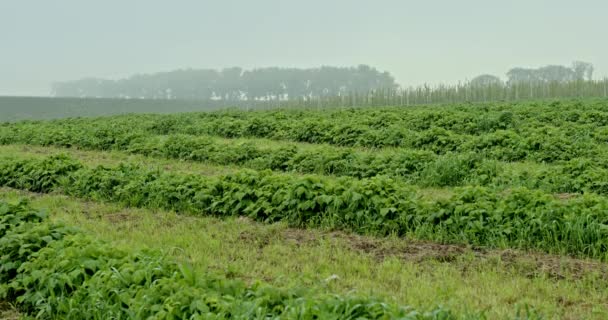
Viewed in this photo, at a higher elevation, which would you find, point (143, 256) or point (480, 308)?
point (143, 256)

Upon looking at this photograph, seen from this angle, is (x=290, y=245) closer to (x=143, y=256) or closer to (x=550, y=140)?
(x=143, y=256)

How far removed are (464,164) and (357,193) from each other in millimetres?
3838

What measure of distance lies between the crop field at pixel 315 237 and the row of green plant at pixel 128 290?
0.02 m

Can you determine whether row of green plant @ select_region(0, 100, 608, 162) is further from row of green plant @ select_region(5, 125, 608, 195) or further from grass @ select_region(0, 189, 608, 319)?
grass @ select_region(0, 189, 608, 319)

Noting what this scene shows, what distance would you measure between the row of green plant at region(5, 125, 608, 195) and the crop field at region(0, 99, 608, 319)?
4cm

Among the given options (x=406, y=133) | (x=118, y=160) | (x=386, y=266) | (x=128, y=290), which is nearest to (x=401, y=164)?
(x=406, y=133)

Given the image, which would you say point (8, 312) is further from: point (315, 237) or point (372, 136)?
point (372, 136)

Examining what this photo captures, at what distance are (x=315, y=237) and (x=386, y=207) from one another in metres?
0.98

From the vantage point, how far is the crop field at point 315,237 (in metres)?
5.07

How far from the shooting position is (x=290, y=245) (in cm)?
758

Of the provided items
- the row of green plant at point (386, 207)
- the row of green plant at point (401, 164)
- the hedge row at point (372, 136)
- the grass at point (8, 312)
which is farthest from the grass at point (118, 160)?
the grass at point (8, 312)

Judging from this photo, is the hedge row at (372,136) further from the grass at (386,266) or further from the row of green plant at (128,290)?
the row of green plant at (128,290)

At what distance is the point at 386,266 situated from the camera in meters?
6.64

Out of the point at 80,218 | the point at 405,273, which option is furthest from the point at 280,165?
the point at 405,273
